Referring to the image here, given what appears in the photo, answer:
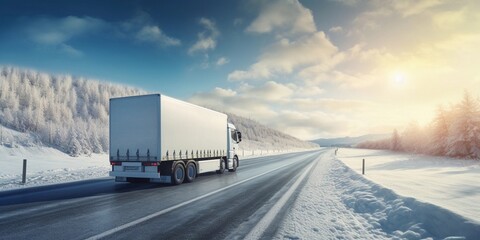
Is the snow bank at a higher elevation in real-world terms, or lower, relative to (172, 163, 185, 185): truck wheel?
lower

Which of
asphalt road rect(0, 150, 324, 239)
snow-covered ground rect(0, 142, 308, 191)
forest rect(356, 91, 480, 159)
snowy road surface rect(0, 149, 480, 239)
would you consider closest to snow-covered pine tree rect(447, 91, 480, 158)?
forest rect(356, 91, 480, 159)

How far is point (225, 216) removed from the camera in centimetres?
704

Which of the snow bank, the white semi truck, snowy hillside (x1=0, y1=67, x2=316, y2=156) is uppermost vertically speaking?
snowy hillside (x1=0, y1=67, x2=316, y2=156)

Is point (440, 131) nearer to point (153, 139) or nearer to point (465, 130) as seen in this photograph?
point (465, 130)

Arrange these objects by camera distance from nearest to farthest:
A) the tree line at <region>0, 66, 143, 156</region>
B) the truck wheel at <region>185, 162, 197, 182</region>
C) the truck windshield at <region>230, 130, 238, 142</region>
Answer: the truck wheel at <region>185, 162, 197, 182</region> < the truck windshield at <region>230, 130, 238, 142</region> < the tree line at <region>0, 66, 143, 156</region>

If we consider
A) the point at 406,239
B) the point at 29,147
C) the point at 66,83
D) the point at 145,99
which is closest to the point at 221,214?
the point at 406,239

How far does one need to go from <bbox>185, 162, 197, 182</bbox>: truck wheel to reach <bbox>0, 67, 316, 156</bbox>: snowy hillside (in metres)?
19.1

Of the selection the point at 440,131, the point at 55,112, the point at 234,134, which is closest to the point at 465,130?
the point at 440,131

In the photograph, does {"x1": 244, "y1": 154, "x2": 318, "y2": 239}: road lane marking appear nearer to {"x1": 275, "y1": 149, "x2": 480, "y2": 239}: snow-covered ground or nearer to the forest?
{"x1": 275, "y1": 149, "x2": 480, "y2": 239}: snow-covered ground

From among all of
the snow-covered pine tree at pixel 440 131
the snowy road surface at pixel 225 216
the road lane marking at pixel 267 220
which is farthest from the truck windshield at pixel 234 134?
the snow-covered pine tree at pixel 440 131

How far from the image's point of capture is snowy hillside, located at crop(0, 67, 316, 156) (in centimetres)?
3020

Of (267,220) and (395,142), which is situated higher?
(395,142)

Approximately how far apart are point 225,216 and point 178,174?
6.85m

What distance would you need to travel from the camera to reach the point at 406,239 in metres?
5.19
